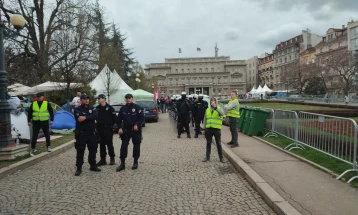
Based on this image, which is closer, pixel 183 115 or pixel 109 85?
pixel 183 115

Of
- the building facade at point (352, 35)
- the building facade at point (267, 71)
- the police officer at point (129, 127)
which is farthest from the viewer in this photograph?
the building facade at point (267, 71)

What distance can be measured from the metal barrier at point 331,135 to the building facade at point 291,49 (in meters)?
79.9

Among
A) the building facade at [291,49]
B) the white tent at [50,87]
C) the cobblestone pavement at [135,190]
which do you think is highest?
the building facade at [291,49]

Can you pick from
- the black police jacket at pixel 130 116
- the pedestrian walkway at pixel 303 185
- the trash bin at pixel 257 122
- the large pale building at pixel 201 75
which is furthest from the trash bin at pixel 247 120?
the large pale building at pixel 201 75

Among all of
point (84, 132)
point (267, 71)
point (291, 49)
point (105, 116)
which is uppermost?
point (291, 49)

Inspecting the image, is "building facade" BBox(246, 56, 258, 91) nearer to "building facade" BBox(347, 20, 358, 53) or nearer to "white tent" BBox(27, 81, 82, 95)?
"building facade" BBox(347, 20, 358, 53)

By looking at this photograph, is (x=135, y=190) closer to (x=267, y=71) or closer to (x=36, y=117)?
(x=36, y=117)

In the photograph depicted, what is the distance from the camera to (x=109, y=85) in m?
27.3

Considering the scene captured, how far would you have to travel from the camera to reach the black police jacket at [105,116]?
744 centimetres

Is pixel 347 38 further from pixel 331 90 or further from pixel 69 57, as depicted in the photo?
pixel 69 57

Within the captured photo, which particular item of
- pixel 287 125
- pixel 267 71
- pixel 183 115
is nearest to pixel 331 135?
pixel 287 125

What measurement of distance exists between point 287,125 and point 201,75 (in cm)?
10738

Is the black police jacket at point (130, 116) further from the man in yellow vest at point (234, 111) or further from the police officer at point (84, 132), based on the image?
the man in yellow vest at point (234, 111)

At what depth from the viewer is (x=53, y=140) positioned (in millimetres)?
11578
